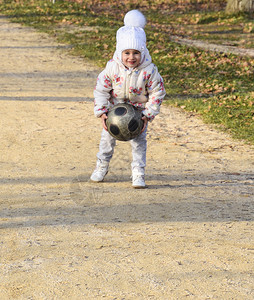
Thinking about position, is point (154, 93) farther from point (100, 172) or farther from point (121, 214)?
point (121, 214)

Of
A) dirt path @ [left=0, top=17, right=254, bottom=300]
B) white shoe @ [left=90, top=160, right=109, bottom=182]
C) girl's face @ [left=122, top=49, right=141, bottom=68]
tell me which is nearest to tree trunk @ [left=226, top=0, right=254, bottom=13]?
dirt path @ [left=0, top=17, right=254, bottom=300]

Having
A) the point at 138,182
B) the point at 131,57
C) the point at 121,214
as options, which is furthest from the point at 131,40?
the point at 121,214

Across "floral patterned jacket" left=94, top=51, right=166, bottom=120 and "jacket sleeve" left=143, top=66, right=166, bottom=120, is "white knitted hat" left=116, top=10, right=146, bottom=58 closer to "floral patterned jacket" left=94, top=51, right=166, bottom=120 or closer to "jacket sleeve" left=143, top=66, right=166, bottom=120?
"floral patterned jacket" left=94, top=51, right=166, bottom=120

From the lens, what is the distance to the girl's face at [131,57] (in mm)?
5422

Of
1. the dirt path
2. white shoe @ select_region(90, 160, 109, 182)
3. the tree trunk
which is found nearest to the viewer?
the dirt path

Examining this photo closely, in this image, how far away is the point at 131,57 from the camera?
5.41 meters

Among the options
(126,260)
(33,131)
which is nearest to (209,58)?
(33,131)

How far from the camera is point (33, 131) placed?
806 centimetres

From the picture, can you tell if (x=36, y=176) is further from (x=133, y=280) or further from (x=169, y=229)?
(x=133, y=280)

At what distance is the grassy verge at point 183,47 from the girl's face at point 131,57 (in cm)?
307

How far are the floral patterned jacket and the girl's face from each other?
6 centimetres

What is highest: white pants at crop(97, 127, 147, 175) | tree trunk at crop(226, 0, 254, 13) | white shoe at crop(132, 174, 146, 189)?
white pants at crop(97, 127, 147, 175)

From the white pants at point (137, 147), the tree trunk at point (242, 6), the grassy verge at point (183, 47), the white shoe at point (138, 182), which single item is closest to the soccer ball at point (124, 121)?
the white pants at point (137, 147)

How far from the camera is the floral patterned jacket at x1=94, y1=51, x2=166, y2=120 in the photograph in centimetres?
552
